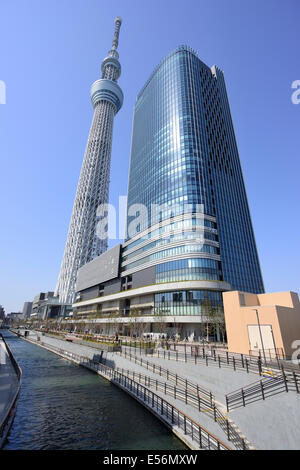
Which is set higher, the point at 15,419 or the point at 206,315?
the point at 206,315

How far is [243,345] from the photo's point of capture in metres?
25.9

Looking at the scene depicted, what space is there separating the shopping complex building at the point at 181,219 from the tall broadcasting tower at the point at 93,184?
50.6m

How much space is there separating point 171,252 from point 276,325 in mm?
40924

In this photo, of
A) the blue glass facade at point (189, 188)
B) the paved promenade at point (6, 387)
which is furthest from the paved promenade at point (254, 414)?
the blue glass facade at point (189, 188)

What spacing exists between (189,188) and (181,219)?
10.6 m

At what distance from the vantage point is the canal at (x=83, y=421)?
14.8m

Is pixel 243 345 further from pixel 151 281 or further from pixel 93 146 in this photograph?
pixel 93 146

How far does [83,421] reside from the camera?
18391 mm

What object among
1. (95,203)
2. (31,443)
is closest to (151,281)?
(31,443)

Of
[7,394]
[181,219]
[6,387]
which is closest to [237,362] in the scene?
[7,394]

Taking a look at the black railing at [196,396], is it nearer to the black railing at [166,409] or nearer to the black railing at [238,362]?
the black railing at [166,409]

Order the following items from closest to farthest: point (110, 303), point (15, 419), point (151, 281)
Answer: point (15, 419), point (151, 281), point (110, 303)

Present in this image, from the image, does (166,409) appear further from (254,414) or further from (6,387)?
(6,387)

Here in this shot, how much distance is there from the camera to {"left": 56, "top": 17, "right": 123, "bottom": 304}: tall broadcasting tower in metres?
153
